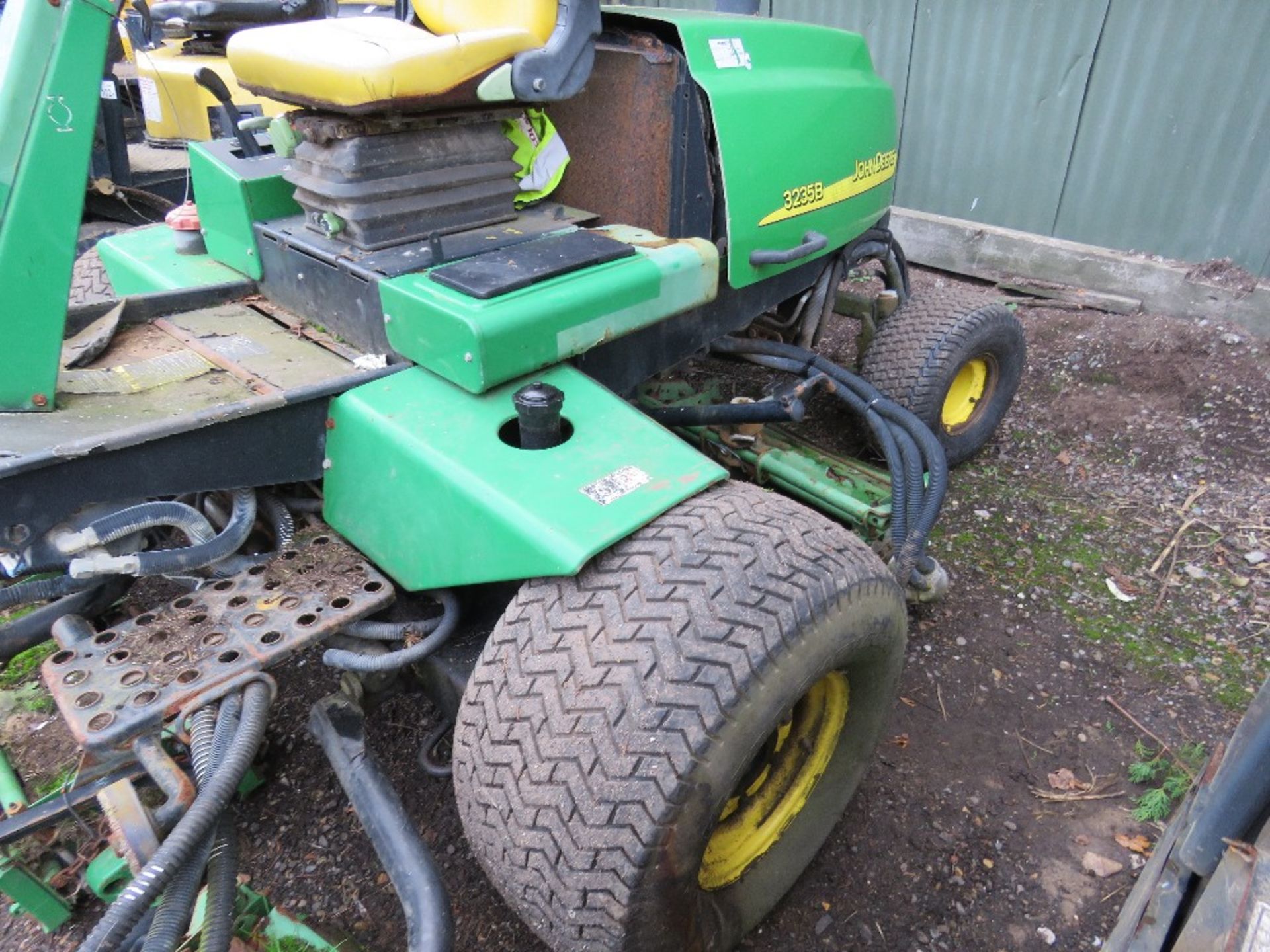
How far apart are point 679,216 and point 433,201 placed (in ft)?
2.18

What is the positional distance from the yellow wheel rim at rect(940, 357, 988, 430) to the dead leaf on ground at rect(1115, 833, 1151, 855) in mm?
1631

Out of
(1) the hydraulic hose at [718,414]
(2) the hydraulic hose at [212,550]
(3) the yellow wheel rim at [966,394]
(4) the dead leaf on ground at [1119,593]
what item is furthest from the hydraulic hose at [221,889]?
(3) the yellow wheel rim at [966,394]

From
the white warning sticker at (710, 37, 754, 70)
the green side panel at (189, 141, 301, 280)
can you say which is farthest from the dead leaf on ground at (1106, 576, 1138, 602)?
the green side panel at (189, 141, 301, 280)

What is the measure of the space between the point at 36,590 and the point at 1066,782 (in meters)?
2.42

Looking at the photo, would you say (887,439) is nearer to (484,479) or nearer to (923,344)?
(923,344)

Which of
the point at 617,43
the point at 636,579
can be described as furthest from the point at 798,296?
the point at 636,579

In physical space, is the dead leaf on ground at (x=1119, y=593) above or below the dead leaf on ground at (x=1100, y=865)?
below

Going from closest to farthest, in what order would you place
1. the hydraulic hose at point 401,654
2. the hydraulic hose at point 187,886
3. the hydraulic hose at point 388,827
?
the hydraulic hose at point 187,886 < the hydraulic hose at point 388,827 < the hydraulic hose at point 401,654

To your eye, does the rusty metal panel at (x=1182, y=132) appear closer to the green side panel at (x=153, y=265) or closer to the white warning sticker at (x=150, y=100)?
the green side panel at (x=153, y=265)

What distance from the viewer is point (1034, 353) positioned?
455 cm

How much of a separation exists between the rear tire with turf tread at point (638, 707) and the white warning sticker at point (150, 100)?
15.8 ft

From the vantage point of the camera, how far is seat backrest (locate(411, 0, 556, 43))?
7.43 feet

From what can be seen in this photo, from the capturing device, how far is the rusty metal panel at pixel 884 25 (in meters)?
5.38

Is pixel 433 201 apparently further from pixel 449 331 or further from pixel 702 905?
pixel 702 905
